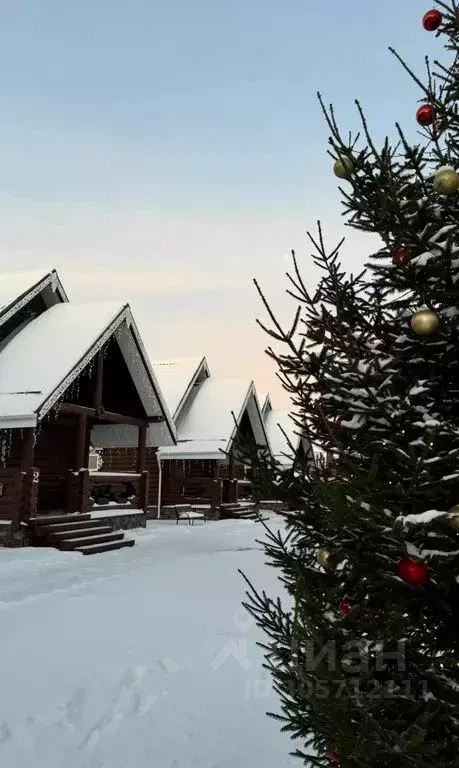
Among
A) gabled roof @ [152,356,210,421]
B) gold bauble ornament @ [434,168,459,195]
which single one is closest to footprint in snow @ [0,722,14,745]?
gold bauble ornament @ [434,168,459,195]

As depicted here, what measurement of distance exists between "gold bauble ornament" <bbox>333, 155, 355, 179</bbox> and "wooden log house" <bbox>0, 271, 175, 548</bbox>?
9.41 metres

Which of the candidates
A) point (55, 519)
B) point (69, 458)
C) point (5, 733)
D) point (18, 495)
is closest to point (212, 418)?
point (69, 458)

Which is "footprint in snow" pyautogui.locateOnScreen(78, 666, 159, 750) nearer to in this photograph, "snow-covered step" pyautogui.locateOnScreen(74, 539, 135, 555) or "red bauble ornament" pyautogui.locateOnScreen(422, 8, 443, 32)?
"red bauble ornament" pyautogui.locateOnScreen(422, 8, 443, 32)

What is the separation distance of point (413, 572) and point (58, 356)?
38.1 feet

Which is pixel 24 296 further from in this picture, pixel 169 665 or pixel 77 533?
pixel 169 665

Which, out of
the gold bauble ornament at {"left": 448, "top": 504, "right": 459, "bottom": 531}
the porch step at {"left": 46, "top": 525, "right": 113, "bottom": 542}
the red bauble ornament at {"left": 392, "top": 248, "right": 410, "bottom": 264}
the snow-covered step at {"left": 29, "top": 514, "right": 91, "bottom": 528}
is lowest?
the porch step at {"left": 46, "top": 525, "right": 113, "bottom": 542}

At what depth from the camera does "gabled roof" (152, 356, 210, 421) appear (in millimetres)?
22562

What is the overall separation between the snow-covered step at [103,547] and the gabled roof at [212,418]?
24.5 feet

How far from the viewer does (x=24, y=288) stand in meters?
13.3

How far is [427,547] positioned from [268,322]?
3.27ft

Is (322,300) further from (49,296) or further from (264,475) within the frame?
(49,296)

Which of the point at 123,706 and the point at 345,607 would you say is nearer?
the point at 345,607

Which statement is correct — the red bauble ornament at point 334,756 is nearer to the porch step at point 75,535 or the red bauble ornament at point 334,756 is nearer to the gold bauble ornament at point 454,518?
the gold bauble ornament at point 454,518

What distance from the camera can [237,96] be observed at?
835 cm
